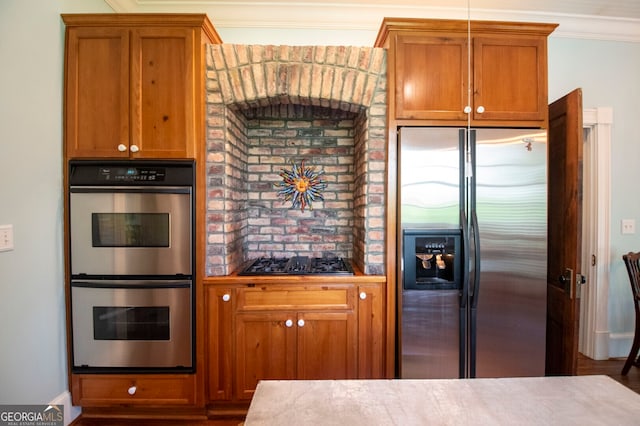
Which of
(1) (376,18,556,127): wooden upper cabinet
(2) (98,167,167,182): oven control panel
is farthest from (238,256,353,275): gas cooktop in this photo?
(1) (376,18,556,127): wooden upper cabinet

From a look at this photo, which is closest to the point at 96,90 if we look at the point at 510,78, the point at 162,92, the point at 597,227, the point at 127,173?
the point at 162,92

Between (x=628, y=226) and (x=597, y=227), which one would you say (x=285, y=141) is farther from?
(x=628, y=226)

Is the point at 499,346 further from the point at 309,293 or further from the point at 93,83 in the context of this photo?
the point at 93,83

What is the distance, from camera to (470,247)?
5.99ft

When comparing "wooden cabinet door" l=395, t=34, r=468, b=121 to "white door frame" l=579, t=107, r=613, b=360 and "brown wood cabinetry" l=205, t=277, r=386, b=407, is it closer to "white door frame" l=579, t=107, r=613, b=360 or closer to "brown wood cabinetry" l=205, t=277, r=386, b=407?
"brown wood cabinetry" l=205, t=277, r=386, b=407

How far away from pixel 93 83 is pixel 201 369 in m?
1.91

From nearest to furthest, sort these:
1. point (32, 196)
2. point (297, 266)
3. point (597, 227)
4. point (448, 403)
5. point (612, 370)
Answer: point (448, 403) < point (32, 196) < point (297, 266) < point (612, 370) < point (597, 227)

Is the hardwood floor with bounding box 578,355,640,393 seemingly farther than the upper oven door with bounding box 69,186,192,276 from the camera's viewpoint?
Yes

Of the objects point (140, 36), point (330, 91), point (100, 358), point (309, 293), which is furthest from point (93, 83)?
point (309, 293)

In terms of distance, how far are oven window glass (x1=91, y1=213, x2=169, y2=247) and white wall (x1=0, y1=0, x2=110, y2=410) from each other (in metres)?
0.24

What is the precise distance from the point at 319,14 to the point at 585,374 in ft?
12.3

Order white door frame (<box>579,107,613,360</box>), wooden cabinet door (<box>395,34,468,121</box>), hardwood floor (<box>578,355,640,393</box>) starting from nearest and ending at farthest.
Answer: wooden cabinet door (<box>395,34,468,121</box>), hardwood floor (<box>578,355,640,393</box>), white door frame (<box>579,107,613,360</box>)

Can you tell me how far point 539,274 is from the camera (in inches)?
73.5

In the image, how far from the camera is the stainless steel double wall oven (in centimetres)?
181
